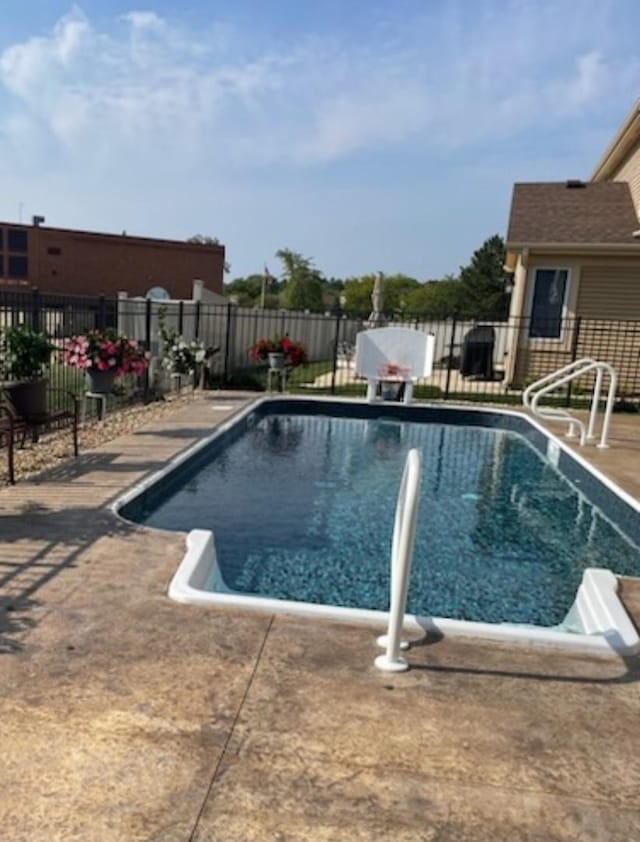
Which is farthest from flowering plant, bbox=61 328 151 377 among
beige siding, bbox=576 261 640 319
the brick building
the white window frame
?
the brick building

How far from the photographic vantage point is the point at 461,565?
512cm

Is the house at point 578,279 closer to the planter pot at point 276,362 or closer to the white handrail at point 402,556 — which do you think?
the planter pot at point 276,362

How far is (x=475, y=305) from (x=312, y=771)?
144 feet

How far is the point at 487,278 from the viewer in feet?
143

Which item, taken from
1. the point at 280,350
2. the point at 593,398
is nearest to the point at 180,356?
the point at 280,350

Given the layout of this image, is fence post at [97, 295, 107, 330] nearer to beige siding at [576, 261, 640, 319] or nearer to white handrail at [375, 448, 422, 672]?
white handrail at [375, 448, 422, 672]

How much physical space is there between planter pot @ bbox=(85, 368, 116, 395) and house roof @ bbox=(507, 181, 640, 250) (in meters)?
8.84

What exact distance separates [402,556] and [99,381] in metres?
6.53

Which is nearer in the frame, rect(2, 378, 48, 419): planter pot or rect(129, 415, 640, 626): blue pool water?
rect(129, 415, 640, 626): blue pool water

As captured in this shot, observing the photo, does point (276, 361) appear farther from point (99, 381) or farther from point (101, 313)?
point (99, 381)

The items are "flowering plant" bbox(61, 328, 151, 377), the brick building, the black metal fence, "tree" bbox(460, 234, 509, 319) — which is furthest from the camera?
the brick building

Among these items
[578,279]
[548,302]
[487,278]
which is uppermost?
[487,278]

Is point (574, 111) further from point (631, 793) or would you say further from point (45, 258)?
point (45, 258)

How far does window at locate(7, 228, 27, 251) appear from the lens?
43791 millimetres
